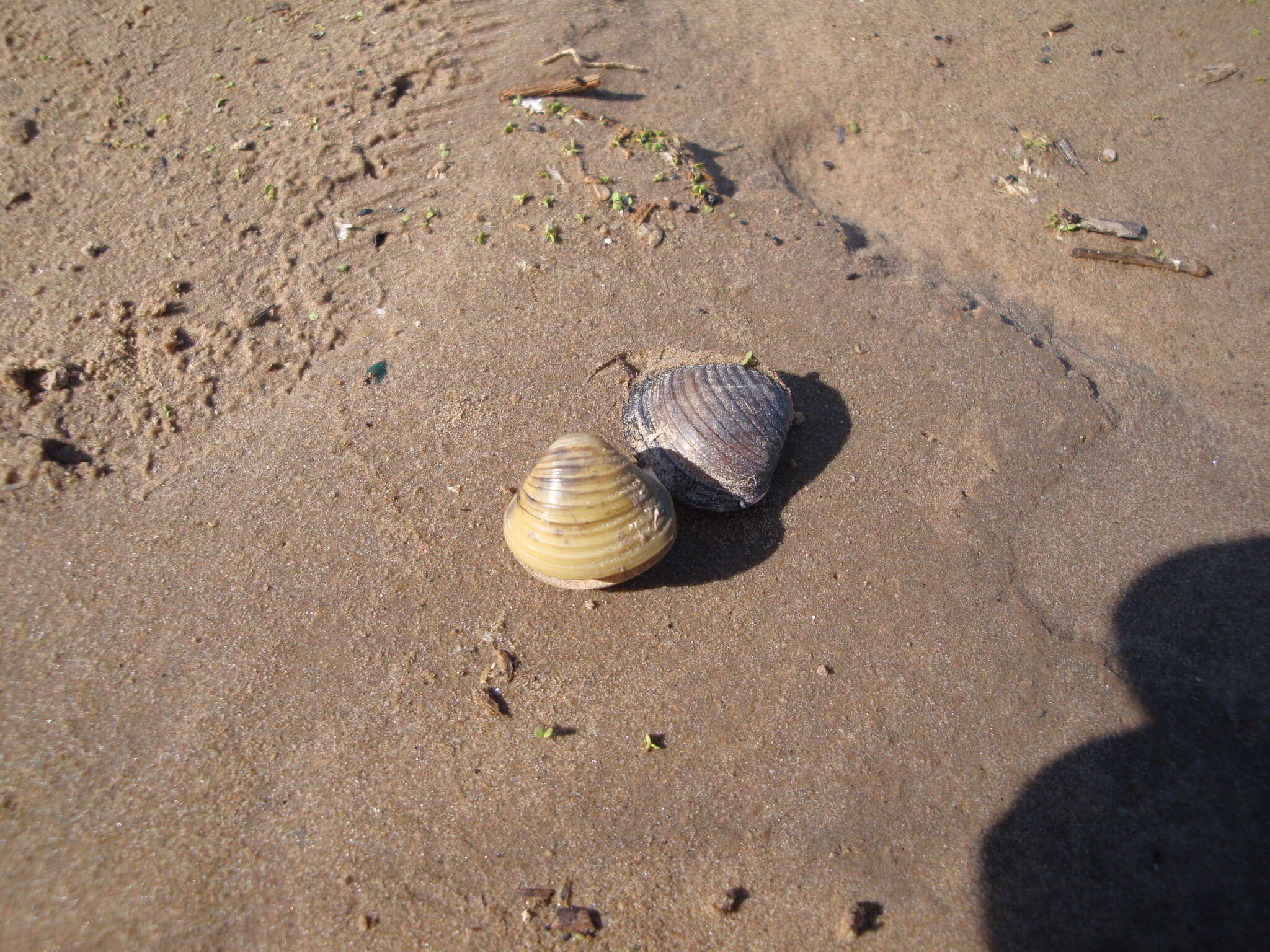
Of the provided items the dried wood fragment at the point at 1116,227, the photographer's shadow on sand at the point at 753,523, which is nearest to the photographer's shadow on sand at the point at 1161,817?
the photographer's shadow on sand at the point at 753,523

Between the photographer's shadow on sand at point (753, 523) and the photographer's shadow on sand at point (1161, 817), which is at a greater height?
the photographer's shadow on sand at point (753, 523)

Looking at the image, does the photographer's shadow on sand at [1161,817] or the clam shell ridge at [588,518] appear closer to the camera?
the photographer's shadow on sand at [1161,817]

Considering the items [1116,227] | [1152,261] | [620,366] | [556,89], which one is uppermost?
[556,89]

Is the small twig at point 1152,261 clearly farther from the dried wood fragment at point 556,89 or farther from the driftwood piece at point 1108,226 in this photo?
the dried wood fragment at point 556,89

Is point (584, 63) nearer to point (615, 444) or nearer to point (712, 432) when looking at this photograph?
point (615, 444)

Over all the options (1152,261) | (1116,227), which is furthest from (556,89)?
(1152,261)

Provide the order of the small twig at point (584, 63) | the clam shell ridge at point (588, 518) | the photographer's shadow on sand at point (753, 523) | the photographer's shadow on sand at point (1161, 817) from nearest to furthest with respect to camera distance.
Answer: the photographer's shadow on sand at point (1161, 817) → the clam shell ridge at point (588, 518) → the photographer's shadow on sand at point (753, 523) → the small twig at point (584, 63)

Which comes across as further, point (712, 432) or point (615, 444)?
point (615, 444)
